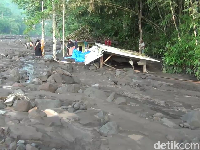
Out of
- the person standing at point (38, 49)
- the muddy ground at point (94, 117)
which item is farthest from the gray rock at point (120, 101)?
Answer: the person standing at point (38, 49)

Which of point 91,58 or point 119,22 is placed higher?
point 119,22

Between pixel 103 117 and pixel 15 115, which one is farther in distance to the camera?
pixel 103 117

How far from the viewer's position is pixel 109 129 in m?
5.11

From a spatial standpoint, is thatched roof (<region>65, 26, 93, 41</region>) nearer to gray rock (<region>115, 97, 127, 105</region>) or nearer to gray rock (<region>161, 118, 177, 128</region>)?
gray rock (<region>115, 97, 127, 105</region>)

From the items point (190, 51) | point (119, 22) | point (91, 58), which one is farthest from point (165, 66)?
point (119, 22)

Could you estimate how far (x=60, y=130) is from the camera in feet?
16.6

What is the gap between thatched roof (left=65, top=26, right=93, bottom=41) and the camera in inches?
811

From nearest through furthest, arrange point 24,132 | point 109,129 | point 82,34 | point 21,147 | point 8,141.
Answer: point 21,147 → point 8,141 → point 24,132 → point 109,129 → point 82,34

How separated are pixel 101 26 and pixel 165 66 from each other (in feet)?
27.5

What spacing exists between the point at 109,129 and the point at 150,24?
13994 mm

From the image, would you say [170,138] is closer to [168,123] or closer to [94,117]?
[168,123]

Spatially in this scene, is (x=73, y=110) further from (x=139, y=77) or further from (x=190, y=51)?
(x=190, y=51)

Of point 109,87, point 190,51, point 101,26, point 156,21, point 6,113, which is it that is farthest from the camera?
point 101,26

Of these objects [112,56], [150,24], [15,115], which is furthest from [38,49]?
[15,115]
